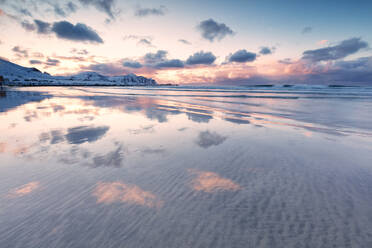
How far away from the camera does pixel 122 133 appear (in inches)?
253

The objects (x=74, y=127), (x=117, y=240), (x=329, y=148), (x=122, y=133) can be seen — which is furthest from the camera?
(x=74, y=127)

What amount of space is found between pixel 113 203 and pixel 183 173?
1485 millimetres

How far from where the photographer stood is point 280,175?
3.54 m

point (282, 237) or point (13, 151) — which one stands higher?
point (13, 151)

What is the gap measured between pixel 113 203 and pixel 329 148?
6.19m

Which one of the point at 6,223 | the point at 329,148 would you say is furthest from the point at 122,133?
the point at 329,148

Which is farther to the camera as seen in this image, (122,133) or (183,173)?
(122,133)

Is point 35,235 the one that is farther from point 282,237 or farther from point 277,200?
point 277,200

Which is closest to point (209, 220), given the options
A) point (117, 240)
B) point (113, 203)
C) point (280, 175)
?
point (117, 240)

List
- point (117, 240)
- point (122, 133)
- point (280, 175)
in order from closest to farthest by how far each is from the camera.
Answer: point (117, 240)
point (280, 175)
point (122, 133)

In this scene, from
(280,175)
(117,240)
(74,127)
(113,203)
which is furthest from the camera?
(74,127)

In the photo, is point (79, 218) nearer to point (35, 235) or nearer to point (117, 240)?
point (35, 235)

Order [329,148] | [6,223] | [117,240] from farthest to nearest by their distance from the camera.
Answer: [329,148] → [6,223] → [117,240]

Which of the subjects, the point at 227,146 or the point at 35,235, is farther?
the point at 227,146
